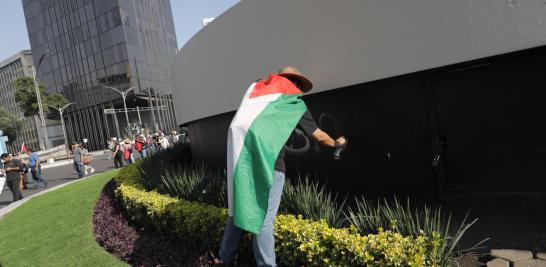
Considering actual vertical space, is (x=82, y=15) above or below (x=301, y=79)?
above

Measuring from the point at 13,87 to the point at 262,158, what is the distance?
106 metres

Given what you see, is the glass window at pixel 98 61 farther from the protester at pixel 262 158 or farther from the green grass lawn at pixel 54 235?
the protester at pixel 262 158

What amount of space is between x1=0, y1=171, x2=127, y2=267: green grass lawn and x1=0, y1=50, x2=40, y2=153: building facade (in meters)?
92.4

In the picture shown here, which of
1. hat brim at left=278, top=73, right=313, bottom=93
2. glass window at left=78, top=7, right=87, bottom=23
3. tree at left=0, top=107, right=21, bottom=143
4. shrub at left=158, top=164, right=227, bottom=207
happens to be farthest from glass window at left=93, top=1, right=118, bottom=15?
hat brim at left=278, top=73, right=313, bottom=93

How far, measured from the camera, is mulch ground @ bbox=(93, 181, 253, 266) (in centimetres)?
393

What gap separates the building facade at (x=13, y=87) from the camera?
8881cm

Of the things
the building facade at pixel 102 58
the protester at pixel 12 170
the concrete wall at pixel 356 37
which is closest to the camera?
the concrete wall at pixel 356 37

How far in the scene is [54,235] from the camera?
621cm

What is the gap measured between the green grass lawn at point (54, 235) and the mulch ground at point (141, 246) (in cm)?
12

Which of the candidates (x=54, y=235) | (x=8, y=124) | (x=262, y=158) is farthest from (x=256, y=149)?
(x=8, y=124)

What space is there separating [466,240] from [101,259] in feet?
12.2

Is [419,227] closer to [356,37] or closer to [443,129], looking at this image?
[443,129]

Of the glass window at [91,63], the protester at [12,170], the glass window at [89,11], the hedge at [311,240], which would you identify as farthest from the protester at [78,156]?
the glass window at [89,11]

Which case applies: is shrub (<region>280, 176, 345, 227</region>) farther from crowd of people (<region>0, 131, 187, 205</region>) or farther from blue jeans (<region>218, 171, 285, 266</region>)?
crowd of people (<region>0, 131, 187, 205</region>)
